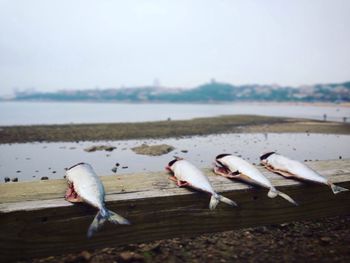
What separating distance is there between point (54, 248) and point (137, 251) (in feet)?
2.81

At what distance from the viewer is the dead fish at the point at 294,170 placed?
162 inches

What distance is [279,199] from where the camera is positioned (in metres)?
4.07

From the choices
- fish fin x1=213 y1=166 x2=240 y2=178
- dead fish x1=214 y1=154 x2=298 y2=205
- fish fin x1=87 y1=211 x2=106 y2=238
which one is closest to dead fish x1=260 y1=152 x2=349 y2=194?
dead fish x1=214 y1=154 x2=298 y2=205

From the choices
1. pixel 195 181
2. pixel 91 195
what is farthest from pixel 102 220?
pixel 195 181

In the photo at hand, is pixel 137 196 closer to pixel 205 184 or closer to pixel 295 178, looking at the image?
pixel 205 184

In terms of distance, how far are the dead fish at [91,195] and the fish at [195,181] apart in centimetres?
92

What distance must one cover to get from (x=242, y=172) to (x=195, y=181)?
713mm

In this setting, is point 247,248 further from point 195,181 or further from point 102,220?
point 102,220

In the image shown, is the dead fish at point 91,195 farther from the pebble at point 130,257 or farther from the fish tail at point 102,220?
the pebble at point 130,257

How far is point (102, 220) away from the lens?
315 cm

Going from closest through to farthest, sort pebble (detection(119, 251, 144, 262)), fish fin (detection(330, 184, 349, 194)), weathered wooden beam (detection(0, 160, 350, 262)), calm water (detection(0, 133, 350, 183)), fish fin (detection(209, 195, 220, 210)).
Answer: weathered wooden beam (detection(0, 160, 350, 262)) < pebble (detection(119, 251, 144, 262)) < fish fin (detection(209, 195, 220, 210)) < fish fin (detection(330, 184, 349, 194)) < calm water (detection(0, 133, 350, 183))

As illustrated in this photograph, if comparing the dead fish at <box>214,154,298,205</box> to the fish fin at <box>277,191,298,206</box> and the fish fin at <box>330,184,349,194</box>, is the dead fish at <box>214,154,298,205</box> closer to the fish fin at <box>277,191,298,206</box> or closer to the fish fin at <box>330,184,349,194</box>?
the fish fin at <box>277,191,298,206</box>

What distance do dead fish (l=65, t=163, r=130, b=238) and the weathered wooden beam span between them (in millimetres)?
92

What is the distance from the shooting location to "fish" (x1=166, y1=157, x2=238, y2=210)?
3627 mm
